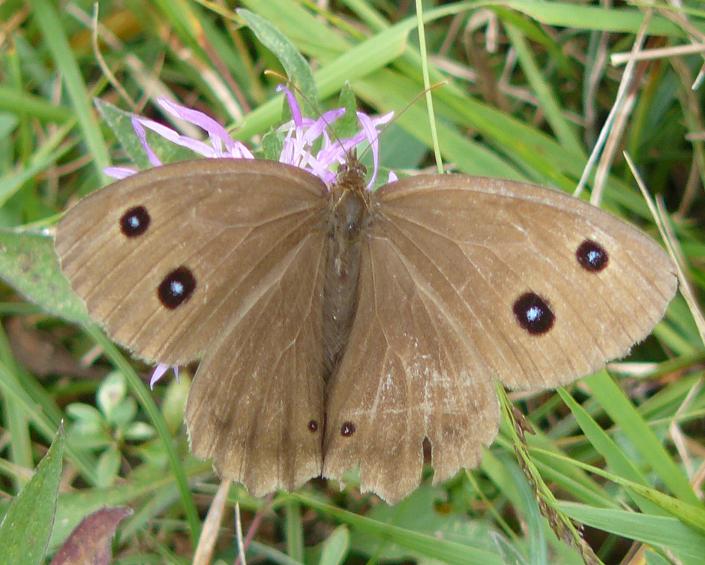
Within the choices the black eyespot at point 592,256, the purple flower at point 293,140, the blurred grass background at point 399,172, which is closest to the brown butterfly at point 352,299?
the black eyespot at point 592,256

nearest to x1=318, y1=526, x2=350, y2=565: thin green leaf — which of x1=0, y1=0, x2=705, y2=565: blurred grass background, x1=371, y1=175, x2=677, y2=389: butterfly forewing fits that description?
x1=0, y1=0, x2=705, y2=565: blurred grass background

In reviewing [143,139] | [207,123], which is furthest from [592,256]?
[143,139]

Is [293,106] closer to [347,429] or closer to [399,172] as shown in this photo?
[399,172]

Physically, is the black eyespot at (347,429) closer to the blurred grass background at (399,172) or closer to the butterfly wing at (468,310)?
the butterfly wing at (468,310)

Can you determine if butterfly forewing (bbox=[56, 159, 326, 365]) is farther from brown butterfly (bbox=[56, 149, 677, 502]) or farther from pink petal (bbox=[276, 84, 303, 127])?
pink petal (bbox=[276, 84, 303, 127])

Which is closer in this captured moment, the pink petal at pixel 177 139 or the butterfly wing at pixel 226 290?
the butterfly wing at pixel 226 290

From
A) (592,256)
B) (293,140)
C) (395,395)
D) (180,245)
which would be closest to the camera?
(592,256)
